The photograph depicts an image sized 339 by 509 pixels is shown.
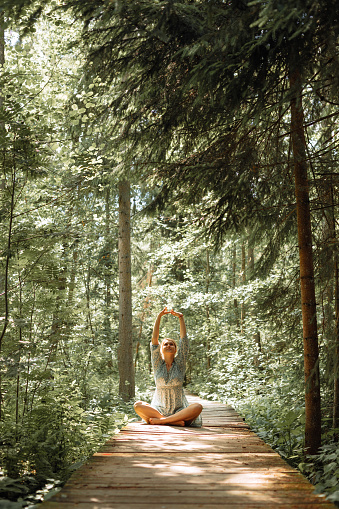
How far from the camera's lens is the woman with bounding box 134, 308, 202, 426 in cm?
632

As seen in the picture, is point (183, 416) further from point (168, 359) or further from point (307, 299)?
point (307, 299)

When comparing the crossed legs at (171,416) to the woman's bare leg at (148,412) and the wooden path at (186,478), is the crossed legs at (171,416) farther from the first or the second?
the wooden path at (186,478)

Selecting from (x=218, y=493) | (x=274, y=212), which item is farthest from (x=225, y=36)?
(x=218, y=493)

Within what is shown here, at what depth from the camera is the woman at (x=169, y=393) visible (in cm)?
632

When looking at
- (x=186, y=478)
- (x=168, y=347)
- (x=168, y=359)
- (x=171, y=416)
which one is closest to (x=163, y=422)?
(x=171, y=416)

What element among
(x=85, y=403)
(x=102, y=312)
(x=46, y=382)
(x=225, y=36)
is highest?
(x=225, y=36)

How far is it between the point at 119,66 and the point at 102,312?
41.6 ft

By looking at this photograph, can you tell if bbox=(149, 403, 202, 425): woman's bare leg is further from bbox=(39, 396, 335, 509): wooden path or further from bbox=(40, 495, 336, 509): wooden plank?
bbox=(40, 495, 336, 509): wooden plank

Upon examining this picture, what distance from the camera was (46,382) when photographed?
6.52 metres

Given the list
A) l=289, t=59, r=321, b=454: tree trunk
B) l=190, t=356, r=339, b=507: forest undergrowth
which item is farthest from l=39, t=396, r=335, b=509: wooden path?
l=289, t=59, r=321, b=454: tree trunk

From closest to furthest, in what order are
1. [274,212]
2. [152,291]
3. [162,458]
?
[162,458] → [274,212] → [152,291]

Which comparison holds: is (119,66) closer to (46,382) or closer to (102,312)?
(46,382)

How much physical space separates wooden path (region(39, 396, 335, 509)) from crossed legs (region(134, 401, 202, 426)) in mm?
856

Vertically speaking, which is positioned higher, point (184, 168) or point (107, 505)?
point (184, 168)
